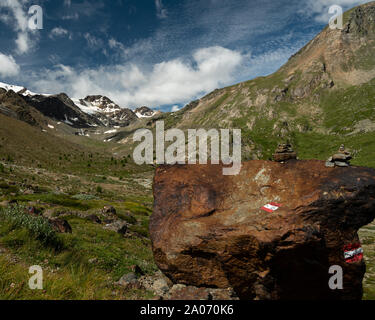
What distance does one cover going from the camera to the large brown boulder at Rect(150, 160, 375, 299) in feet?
20.3

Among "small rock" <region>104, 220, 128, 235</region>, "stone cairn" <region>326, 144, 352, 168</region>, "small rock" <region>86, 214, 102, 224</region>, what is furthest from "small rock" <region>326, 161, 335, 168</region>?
"small rock" <region>86, 214, 102, 224</region>

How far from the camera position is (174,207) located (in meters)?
8.98

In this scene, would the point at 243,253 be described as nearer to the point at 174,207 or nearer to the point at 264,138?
the point at 174,207

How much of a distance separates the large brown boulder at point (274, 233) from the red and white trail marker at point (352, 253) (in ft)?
0.18

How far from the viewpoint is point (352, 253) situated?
6.50m

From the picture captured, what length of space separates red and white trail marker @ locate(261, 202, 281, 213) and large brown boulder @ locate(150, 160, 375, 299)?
7 cm

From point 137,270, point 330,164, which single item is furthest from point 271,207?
point 137,270

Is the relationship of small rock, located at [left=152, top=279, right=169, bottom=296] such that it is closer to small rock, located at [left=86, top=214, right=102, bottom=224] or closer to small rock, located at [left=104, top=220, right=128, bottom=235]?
small rock, located at [left=104, top=220, right=128, bottom=235]

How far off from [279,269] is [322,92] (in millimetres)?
169037

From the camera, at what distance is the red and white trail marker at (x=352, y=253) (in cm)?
645

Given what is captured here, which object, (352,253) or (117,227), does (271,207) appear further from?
(117,227)

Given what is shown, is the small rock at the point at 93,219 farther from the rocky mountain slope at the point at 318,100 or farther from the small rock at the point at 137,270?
the rocky mountain slope at the point at 318,100

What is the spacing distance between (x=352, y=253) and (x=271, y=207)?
258 centimetres
